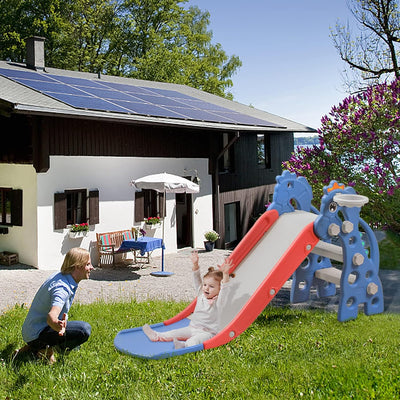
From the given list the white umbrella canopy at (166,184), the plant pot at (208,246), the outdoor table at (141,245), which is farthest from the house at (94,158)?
the white umbrella canopy at (166,184)

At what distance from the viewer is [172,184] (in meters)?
13.0

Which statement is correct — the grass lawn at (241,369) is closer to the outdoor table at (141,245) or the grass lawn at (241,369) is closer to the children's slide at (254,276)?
the children's slide at (254,276)

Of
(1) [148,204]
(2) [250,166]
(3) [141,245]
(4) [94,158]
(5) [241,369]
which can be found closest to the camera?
(5) [241,369]

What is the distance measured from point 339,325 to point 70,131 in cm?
915

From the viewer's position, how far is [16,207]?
1337 centimetres

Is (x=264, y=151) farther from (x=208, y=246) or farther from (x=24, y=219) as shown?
(x=24, y=219)

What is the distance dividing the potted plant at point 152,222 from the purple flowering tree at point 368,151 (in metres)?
5.22

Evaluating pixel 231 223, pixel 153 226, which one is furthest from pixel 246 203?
pixel 153 226

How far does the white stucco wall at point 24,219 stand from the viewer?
1305cm

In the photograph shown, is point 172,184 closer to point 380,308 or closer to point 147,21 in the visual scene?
point 380,308

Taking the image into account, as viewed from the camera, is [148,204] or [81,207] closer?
[81,207]

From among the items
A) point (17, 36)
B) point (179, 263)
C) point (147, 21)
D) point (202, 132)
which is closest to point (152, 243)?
point (179, 263)

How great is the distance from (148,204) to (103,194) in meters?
1.96

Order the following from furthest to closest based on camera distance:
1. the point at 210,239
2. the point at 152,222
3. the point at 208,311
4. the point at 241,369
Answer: the point at 210,239 < the point at 152,222 < the point at 208,311 < the point at 241,369
